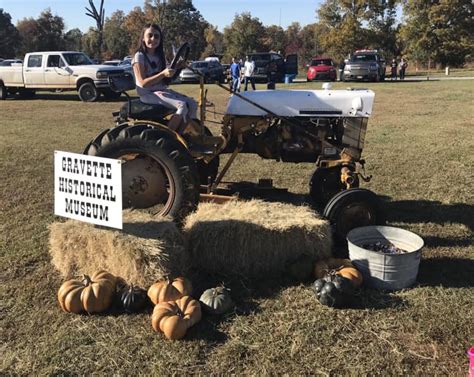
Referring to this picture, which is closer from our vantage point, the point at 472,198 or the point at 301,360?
the point at 301,360

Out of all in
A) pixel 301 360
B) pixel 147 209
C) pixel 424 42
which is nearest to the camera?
pixel 301 360

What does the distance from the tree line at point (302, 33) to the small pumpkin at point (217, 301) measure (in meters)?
28.7

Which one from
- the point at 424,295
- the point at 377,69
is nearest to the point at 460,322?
the point at 424,295

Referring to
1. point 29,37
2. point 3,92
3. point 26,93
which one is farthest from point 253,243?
point 29,37

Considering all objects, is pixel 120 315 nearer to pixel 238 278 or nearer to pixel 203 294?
pixel 203 294

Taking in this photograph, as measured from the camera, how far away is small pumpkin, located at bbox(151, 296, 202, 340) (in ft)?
10.4

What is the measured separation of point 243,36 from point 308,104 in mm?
61022

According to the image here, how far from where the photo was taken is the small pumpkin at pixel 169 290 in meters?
3.50

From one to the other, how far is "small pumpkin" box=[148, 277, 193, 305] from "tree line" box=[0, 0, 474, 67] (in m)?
28.5

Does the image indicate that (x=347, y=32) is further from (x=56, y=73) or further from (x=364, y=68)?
(x=56, y=73)

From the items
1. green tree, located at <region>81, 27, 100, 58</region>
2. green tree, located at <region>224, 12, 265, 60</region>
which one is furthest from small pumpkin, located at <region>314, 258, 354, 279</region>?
green tree, located at <region>81, 27, 100, 58</region>

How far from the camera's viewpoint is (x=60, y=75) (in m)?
19.5

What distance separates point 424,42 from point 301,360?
168 ft

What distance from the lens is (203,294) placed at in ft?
11.8
